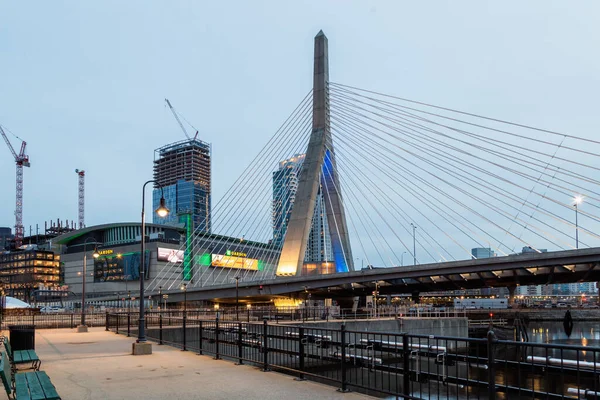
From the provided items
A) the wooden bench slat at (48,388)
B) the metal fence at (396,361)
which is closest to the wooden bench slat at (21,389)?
the wooden bench slat at (48,388)

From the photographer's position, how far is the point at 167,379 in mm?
11344

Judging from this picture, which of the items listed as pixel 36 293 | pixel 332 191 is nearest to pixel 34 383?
pixel 332 191

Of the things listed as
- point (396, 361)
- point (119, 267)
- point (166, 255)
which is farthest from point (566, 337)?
point (119, 267)

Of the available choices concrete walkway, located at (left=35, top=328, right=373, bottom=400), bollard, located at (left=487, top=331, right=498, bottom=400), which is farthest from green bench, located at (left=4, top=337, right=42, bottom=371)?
bollard, located at (left=487, top=331, right=498, bottom=400)

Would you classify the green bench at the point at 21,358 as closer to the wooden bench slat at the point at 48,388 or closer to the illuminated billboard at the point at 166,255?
the wooden bench slat at the point at 48,388

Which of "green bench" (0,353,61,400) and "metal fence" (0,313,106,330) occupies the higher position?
"green bench" (0,353,61,400)

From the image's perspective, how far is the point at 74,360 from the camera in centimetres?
1495

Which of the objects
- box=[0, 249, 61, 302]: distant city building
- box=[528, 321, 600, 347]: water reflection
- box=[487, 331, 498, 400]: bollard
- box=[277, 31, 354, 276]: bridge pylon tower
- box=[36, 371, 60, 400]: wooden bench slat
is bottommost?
box=[528, 321, 600, 347]: water reflection

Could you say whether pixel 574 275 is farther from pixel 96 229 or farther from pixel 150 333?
pixel 96 229

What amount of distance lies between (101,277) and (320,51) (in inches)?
3907

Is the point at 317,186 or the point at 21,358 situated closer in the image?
the point at 21,358

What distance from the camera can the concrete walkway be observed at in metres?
9.62

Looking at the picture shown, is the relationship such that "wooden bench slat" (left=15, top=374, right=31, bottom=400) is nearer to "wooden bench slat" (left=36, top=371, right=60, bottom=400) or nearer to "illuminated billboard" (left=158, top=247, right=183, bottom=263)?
"wooden bench slat" (left=36, top=371, right=60, bottom=400)

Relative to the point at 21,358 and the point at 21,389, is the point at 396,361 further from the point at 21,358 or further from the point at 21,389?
the point at 21,389
